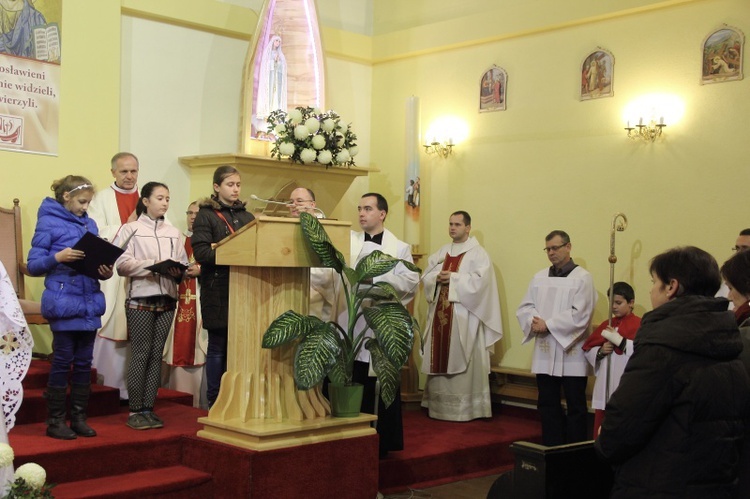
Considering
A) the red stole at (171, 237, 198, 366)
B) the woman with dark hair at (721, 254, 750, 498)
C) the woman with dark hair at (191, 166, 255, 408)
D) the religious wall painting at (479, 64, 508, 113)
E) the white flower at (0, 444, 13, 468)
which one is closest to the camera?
the woman with dark hair at (721, 254, 750, 498)

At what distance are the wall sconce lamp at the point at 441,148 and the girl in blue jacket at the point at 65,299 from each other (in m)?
4.61

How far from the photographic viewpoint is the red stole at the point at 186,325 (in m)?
7.19

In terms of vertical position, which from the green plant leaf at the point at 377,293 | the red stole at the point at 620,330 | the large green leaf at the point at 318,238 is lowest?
the red stole at the point at 620,330

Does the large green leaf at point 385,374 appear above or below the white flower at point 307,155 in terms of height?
below

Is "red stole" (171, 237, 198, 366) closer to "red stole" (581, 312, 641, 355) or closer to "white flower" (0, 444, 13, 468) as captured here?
"red stole" (581, 312, 641, 355)

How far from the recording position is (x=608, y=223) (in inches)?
313

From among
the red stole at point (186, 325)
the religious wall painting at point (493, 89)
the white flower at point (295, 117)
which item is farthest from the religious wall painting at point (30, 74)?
the religious wall painting at point (493, 89)

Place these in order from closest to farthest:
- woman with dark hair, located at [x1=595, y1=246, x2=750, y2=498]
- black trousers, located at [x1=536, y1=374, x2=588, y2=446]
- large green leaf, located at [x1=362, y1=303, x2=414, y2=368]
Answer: woman with dark hair, located at [x1=595, y1=246, x2=750, y2=498]
large green leaf, located at [x1=362, y1=303, x2=414, y2=368]
black trousers, located at [x1=536, y1=374, x2=588, y2=446]

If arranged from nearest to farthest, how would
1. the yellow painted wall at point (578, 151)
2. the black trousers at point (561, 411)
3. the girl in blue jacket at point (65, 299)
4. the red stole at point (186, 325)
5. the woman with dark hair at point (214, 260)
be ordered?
1. the girl in blue jacket at point (65, 299)
2. the woman with dark hair at point (214, 260)
3. the black trousers at point (561, 411)
4. the red stole at point (186, 325)
5. the yellow painted wall at point (578, 151)

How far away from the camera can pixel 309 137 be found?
318 inches

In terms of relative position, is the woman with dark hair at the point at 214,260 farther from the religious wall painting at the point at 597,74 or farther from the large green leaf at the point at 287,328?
the religious wall painting at the point at 597,74

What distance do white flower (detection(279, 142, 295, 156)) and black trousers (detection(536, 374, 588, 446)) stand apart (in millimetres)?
2777

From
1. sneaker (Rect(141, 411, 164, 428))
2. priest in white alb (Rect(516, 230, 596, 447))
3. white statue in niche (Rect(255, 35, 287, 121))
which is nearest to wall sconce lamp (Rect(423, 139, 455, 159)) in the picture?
white statue in niche (Rect(255, 35, 287, 121))

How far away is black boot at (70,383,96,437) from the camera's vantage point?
5.20 m
